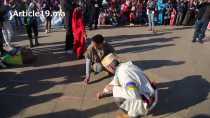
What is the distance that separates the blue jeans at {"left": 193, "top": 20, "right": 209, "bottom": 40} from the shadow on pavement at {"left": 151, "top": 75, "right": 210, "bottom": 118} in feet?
13.0

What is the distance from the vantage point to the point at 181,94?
8.77 meters

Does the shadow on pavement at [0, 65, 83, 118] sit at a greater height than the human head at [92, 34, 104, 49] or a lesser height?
lesser

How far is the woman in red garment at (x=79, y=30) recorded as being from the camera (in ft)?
36.2

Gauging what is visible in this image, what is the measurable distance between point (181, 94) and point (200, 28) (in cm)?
538

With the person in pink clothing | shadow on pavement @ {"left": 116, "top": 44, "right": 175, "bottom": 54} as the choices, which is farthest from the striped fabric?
the person in pink clothing

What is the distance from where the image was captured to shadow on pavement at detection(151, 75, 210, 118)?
8.03 metres

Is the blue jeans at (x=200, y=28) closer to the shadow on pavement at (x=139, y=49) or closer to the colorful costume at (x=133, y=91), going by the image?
the shadow on pavement at (x=139, y=49)

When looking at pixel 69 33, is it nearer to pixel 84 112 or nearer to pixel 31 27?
pixel 31 27

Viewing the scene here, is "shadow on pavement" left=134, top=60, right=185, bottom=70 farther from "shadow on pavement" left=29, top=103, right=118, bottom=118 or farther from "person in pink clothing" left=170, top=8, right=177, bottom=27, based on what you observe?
"person in pink clothing" left=170, top=8, right=177, bottom=27

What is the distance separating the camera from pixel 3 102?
→ 27.0 feet

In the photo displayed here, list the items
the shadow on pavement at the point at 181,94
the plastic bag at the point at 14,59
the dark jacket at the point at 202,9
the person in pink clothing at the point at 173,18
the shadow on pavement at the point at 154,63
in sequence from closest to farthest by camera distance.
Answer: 1. the shadow on pavement at the point at 181,94
2. the plastic bag at the point at 14,59
3. the shadow on pavement at the point at 154,63
4. the dark jacket at the point at 202,9
5. the person in pink clothing at the point at 173,18

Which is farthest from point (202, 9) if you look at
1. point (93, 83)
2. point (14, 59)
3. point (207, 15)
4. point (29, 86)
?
point (29, 86)

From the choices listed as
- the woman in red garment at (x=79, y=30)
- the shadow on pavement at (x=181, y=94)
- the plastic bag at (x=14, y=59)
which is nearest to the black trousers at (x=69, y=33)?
the woman in red garment at (x=79, y=30)

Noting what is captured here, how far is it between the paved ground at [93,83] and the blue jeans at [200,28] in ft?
1.34
